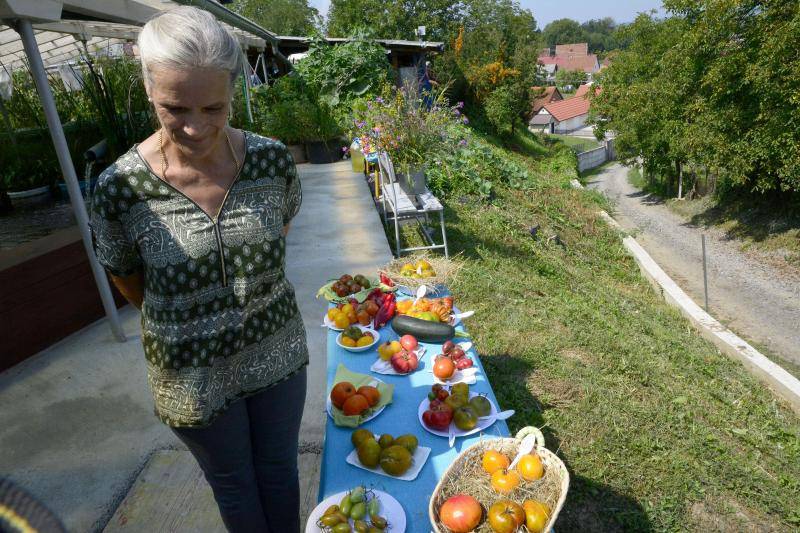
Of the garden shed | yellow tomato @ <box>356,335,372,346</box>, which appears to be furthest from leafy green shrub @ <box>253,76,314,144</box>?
yellow tomato @ <box>356,335,372,346</box>

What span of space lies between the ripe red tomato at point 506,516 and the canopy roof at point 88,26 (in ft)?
6.36

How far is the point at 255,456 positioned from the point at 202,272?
70cm

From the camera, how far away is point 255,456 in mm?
1684

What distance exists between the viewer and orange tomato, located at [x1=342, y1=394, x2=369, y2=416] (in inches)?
85.1

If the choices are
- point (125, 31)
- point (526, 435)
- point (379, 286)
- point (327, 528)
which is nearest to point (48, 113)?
point (379, 286)

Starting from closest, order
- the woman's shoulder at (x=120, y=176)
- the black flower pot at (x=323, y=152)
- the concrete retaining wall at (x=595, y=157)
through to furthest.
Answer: the woman's shoulder at (x=120, y=176), the black flower pot at (x=323, y=152), the concrete retaining wall at (x=595, y=157)

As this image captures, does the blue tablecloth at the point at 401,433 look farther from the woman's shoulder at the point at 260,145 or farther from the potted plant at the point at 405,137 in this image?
the potted plant at the point at 405,137

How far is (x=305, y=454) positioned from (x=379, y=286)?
112 cm

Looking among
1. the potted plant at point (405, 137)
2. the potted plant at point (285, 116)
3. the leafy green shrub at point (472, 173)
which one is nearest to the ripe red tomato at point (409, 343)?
the potted plant at point (405, 137)

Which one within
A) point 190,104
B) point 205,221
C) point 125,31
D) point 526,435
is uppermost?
point 125,31

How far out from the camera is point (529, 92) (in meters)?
25.0

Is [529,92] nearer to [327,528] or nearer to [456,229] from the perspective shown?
[456,229]

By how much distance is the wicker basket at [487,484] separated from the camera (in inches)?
63.7

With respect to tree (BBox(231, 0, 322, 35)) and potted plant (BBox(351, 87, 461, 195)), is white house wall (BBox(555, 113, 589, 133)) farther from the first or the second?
potted plant (BBox(351, 87, 461, 195))
